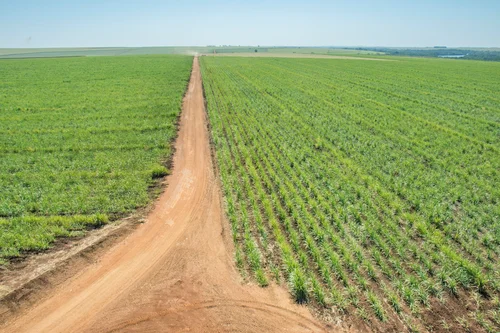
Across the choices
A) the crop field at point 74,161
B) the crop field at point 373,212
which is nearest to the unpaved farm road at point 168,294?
the crop field at point 373,212

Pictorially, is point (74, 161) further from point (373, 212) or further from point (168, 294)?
point (373, 212)

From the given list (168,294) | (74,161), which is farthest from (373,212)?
(74,161)

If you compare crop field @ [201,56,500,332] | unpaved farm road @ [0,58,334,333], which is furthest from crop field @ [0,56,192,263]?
crop field @ [201,56,500,332]

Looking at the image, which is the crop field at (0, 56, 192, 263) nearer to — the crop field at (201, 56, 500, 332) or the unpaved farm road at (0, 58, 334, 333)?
the unpaved farm road at (0, 58, 334, 333)

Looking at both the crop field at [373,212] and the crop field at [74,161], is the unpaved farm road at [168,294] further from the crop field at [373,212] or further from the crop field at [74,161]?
the crop field at [74,161]

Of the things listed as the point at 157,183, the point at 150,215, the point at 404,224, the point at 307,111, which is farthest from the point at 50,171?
the point at 307,111

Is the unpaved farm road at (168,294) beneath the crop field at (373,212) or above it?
beneath
